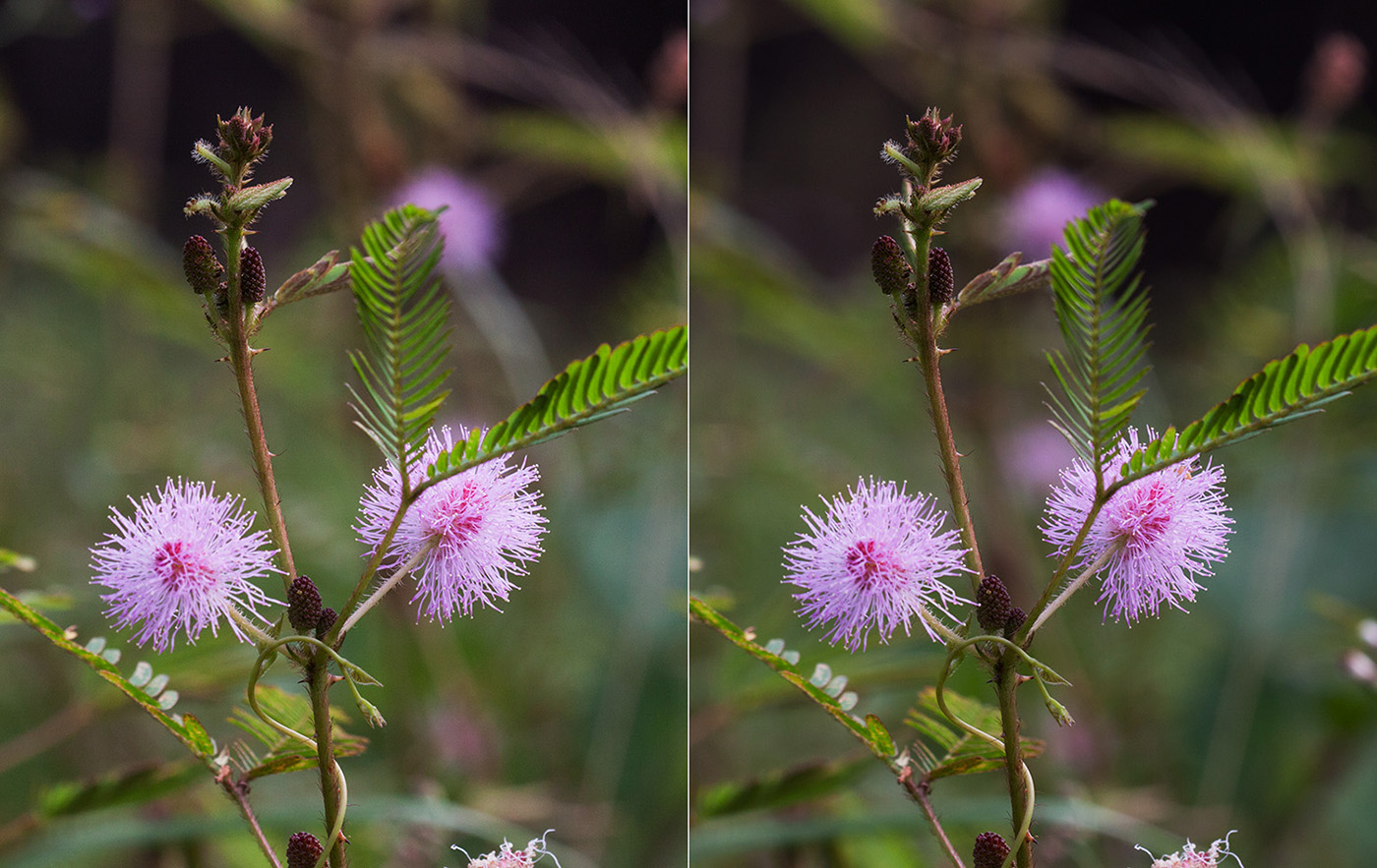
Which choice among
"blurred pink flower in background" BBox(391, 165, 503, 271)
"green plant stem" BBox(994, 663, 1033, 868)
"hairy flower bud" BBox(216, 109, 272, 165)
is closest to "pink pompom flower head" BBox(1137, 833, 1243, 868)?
"green plant stem" BBox(994, 663, 1033, 868)

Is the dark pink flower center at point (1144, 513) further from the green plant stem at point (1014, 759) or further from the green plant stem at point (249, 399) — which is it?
the green plant stem at point (249, 399)

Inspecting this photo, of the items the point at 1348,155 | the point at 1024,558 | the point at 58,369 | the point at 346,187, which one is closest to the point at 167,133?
the point at 346,187

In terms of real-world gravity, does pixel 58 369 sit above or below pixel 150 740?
above

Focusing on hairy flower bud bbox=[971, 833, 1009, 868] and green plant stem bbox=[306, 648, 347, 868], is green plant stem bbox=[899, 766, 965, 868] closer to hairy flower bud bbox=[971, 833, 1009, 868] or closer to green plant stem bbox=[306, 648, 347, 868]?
hairy flower bud bbox=[971, 833, 1009, 868]

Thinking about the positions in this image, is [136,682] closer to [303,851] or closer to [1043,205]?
[303,851]

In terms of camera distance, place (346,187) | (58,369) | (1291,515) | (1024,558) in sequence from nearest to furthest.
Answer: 1. (1024,558)
2. (1291,515)
3. (346,187)
4. (58,369)

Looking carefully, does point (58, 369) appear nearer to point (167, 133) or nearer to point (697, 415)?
point (167, 133)

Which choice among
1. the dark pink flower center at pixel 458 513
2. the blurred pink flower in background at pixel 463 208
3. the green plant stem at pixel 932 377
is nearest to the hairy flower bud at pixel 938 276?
the green plant stem at pixel 932 377

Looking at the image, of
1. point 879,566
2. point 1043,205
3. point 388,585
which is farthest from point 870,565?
point 1043,205
